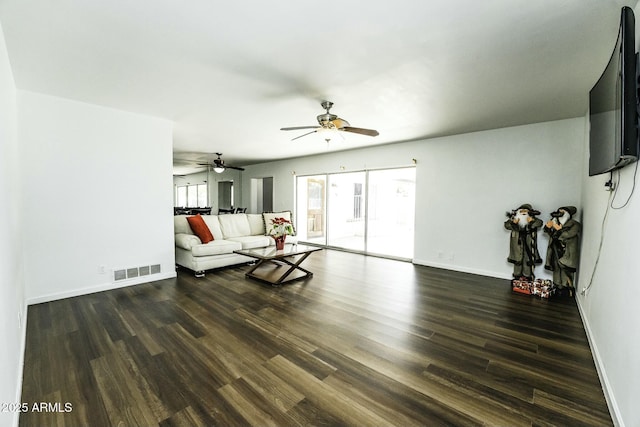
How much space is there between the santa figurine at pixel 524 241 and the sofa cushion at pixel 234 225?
4943mm

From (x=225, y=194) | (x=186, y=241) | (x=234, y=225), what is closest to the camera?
(x=186, y=241)

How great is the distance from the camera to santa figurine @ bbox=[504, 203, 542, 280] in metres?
4.01

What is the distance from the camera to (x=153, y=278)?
13.4 ft

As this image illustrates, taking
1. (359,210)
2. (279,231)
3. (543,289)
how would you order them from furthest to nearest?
(359,210)
(279,231)
(543,289)

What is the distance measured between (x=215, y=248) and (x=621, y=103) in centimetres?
481

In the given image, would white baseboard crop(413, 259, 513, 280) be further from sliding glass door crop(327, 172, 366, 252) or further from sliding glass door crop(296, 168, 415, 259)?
sliding glass door crop(327, 172, 366, 252)

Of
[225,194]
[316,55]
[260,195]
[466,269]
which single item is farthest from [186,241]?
[225,194]

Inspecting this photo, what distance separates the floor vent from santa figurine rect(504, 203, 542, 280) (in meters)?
5.50

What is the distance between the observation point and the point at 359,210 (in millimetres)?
6910

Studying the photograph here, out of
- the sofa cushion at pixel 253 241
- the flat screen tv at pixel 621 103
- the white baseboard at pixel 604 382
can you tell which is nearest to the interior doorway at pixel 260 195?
the sofa cushion at pixel 253 241

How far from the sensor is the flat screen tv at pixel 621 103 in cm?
141

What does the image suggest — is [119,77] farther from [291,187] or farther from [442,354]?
[291,187]

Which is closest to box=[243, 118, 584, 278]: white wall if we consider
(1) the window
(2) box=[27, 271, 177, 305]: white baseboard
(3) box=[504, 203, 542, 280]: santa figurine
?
(3) box=[504, 203, 542, 280]: santa figurine

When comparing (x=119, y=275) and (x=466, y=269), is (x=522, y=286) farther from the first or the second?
(x=119, y=275)
